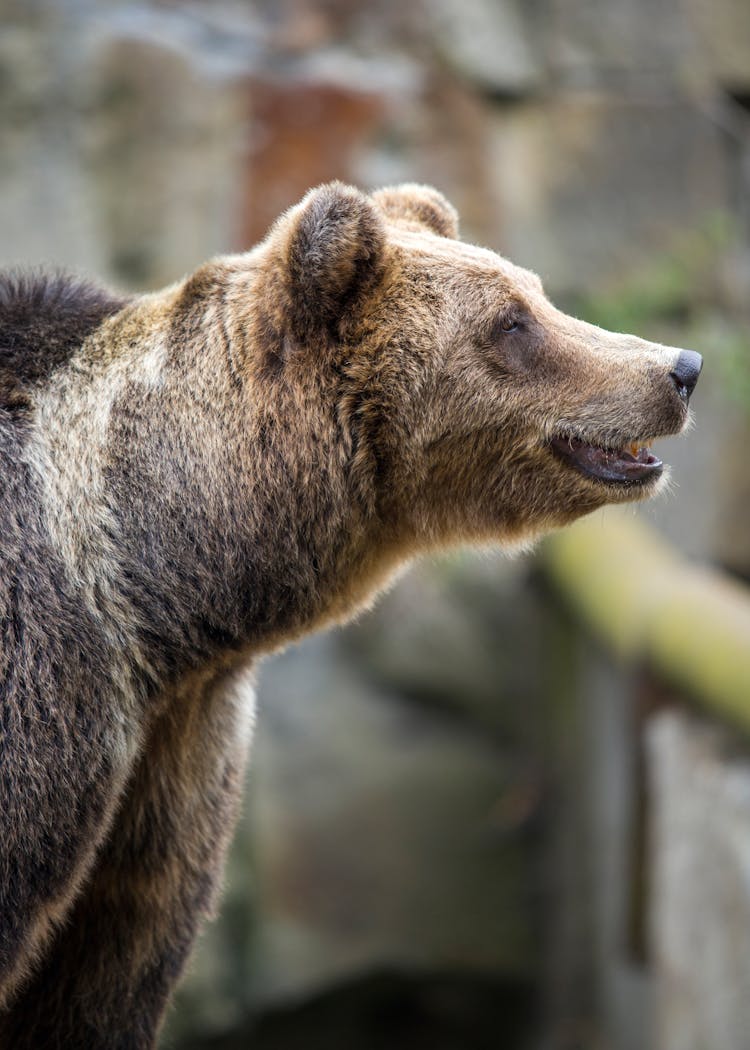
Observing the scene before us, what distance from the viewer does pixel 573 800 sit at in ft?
25.2

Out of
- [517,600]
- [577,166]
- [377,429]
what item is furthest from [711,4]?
[377,429]

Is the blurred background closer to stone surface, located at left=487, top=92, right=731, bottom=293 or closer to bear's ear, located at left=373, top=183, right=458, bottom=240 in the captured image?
stone surface, located at left=487, top=92, right=731, bottom=293

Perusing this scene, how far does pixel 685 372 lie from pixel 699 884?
2822 millimetres

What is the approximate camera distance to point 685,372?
3154 mm

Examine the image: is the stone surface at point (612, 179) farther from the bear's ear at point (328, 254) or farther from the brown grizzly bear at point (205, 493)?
the bear's ear at point (328, 254)

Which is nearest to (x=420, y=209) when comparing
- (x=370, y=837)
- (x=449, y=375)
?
(x=449, y=375)

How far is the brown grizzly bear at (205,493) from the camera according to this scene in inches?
111

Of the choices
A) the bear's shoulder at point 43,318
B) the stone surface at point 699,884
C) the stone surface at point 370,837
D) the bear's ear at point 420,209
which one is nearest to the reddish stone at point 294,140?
the stone surface at point 370,837

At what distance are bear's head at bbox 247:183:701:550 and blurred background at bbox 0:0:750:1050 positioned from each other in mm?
3350

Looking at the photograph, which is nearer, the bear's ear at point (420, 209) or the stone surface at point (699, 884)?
the bear's ear at point (420, 209)

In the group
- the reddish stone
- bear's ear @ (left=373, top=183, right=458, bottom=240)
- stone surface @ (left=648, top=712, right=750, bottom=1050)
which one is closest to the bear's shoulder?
bear's ear @ (left=373, top=183, right=458, bottom=240)

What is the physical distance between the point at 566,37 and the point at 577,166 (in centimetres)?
90

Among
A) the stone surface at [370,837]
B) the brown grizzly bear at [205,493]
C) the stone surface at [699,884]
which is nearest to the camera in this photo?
the brown grizzly bear at [205,493]

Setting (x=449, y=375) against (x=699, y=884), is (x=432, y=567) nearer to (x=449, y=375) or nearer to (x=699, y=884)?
(x=699, y=884)
